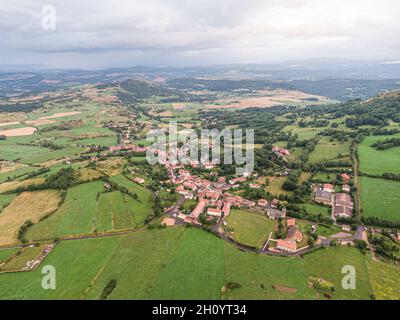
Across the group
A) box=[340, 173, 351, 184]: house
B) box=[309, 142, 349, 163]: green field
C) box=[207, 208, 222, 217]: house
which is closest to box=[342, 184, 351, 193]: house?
box=[340, 173, 351, 184]: house

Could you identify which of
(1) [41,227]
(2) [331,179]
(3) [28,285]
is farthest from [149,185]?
(2) [331,179]

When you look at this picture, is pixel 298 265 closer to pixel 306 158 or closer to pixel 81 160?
pixel 306 158

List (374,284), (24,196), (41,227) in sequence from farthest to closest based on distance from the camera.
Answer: (24,196) → (41,227) → (374,284)

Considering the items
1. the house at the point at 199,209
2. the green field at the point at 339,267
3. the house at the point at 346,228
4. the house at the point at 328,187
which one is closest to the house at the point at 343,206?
the house at the point at 328,187

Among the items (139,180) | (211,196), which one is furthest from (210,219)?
(139,180)

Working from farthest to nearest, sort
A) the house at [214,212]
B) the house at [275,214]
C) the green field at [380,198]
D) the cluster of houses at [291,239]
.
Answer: the house at [214,212] → the house at [275,214] → the green field at [380,198] → the cluster of houses at [291,239]

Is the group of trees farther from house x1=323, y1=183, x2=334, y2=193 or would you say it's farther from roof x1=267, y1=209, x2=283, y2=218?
roof x1=267, y1=209, x2=283, y2=218

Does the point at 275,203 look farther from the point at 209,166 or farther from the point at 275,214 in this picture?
the point at 209,166

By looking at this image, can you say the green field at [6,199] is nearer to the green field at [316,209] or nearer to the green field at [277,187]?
the green field at [277,187]
